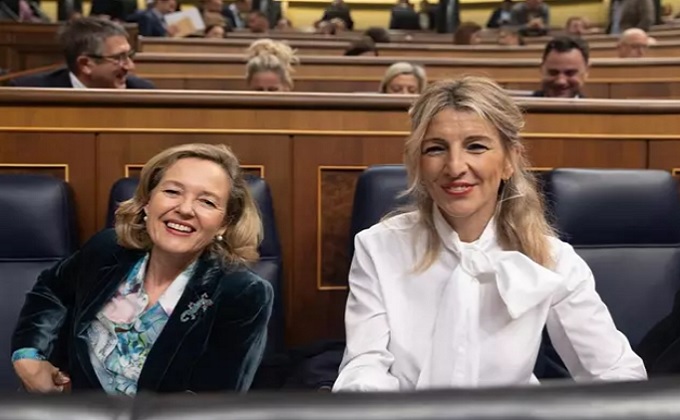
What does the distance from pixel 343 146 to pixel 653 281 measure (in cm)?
80

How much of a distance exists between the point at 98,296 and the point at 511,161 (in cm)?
73

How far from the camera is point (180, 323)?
1.36 meters

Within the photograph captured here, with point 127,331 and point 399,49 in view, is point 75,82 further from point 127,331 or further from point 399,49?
point 399,49

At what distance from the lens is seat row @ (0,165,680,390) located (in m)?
1.81

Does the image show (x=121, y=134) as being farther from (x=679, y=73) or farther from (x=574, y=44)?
(x=679, y=73)

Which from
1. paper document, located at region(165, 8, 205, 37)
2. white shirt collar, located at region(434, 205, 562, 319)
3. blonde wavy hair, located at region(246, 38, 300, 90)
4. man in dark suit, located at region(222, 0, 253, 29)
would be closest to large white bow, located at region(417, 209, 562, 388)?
white shirt collar, located at region(434, 205, 562, 319)

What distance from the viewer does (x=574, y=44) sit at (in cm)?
298

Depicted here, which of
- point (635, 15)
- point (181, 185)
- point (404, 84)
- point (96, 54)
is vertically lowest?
point (181, 185)

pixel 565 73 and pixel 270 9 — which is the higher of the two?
pixel 270 9

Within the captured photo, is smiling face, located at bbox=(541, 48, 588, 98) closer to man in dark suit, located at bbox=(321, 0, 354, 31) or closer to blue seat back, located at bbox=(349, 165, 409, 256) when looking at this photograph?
blue seat back, located at bbox=(349, 165, 409, 256)

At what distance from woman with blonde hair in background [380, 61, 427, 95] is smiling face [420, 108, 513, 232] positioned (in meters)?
1.72

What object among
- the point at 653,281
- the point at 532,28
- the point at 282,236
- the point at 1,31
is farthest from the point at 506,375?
the point at 532,28

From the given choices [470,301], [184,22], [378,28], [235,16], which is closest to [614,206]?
[470,301]

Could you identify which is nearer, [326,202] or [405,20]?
[326,202]
